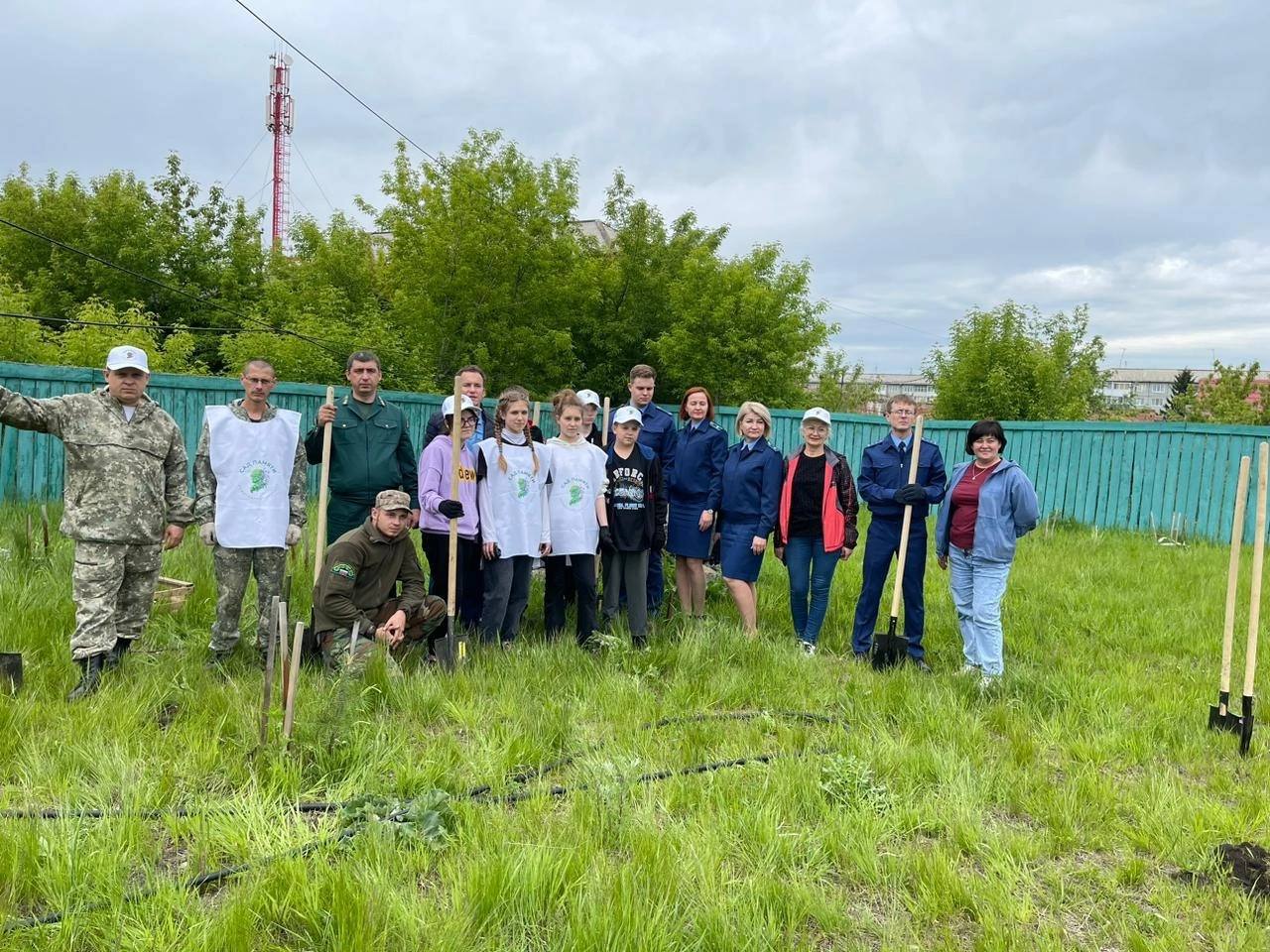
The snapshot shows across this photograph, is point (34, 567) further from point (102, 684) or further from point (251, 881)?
point (251, 881)

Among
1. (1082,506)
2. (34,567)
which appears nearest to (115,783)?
(34,567)

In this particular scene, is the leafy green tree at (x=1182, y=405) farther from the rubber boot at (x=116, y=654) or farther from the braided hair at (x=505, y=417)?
the rubber boot at (x=116, y=654)

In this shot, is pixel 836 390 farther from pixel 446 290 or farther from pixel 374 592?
pixel 374 592

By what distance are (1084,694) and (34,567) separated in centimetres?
744

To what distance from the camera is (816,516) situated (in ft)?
18.9

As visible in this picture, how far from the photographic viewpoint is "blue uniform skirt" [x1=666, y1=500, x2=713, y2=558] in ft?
19.9

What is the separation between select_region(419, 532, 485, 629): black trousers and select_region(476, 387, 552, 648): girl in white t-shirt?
0.78 feet

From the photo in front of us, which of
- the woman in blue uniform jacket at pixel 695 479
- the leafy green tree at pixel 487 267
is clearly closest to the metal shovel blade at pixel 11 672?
the woman in blue uniform jacket at pixel 695 479

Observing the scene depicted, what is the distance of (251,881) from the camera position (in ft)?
8.42

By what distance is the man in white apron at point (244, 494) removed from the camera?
4777mm

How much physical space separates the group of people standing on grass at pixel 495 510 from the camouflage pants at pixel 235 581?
13 mm

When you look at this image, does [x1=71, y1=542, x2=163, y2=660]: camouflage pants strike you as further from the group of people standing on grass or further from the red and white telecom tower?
the red and white telecom tower

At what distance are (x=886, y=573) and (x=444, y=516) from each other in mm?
3120

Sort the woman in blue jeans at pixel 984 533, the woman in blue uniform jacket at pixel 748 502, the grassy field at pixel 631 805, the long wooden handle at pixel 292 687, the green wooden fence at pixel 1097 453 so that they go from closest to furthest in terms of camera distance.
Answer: the grassy field at pixel 631 805 → the long wooden handle at pixel 292 687 → the woman in blue jeans at pixel 984 533 → the woman in blue uniform jacket at pixel 748 502 → the green wooden fence at pixel 1097 453
